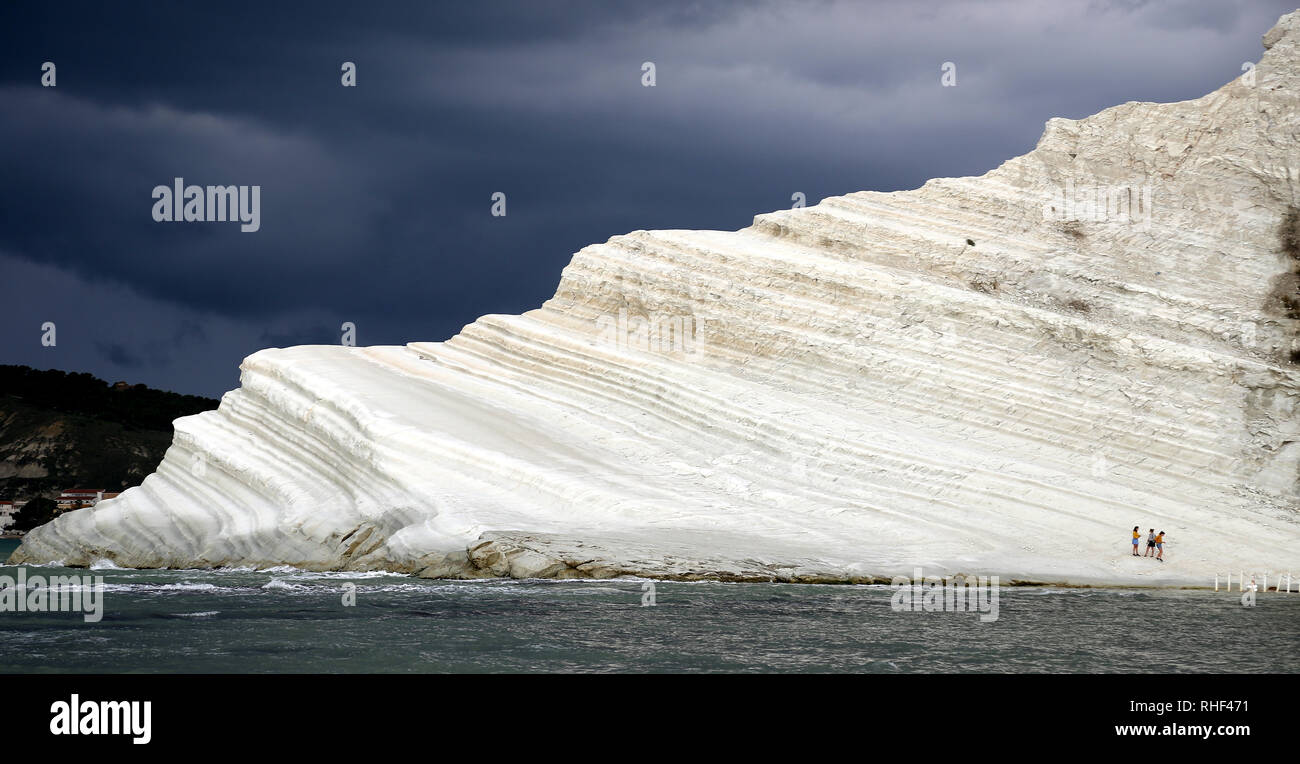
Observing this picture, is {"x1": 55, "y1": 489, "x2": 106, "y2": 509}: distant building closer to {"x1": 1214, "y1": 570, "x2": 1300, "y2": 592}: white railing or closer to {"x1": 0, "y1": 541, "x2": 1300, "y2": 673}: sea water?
{"x1": 0, "y1": 541, "x2": 1300, "y2": 673}: sea water

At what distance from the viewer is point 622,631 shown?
18312mm

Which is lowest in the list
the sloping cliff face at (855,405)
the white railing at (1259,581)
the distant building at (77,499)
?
the white railing at (1259,581)

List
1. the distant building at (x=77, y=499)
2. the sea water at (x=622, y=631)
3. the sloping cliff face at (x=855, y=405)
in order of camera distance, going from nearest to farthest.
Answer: the sea water at (x=622, y=631) → the sloping cliff face at (x=855, y=405) → the distant building at (x=77, y=499)

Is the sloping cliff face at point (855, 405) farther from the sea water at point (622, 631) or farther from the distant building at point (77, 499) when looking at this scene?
the distant building at point (77, 499)

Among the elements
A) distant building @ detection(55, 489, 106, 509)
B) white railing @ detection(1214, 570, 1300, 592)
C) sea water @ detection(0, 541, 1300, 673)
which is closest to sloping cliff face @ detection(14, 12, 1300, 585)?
white railing @ detection(1214, 570, 1300, 592)

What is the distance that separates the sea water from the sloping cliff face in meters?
3.51

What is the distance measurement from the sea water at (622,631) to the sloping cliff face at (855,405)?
3.51 meters

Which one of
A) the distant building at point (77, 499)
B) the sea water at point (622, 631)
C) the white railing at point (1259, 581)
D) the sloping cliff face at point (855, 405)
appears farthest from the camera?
the distant building at point (77, 499)

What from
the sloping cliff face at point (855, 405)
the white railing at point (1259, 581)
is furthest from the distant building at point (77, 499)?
the white railing at point (1259, 581)

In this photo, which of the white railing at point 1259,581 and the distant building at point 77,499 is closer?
the white railing at point 1259,581

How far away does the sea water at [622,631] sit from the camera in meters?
15.5
